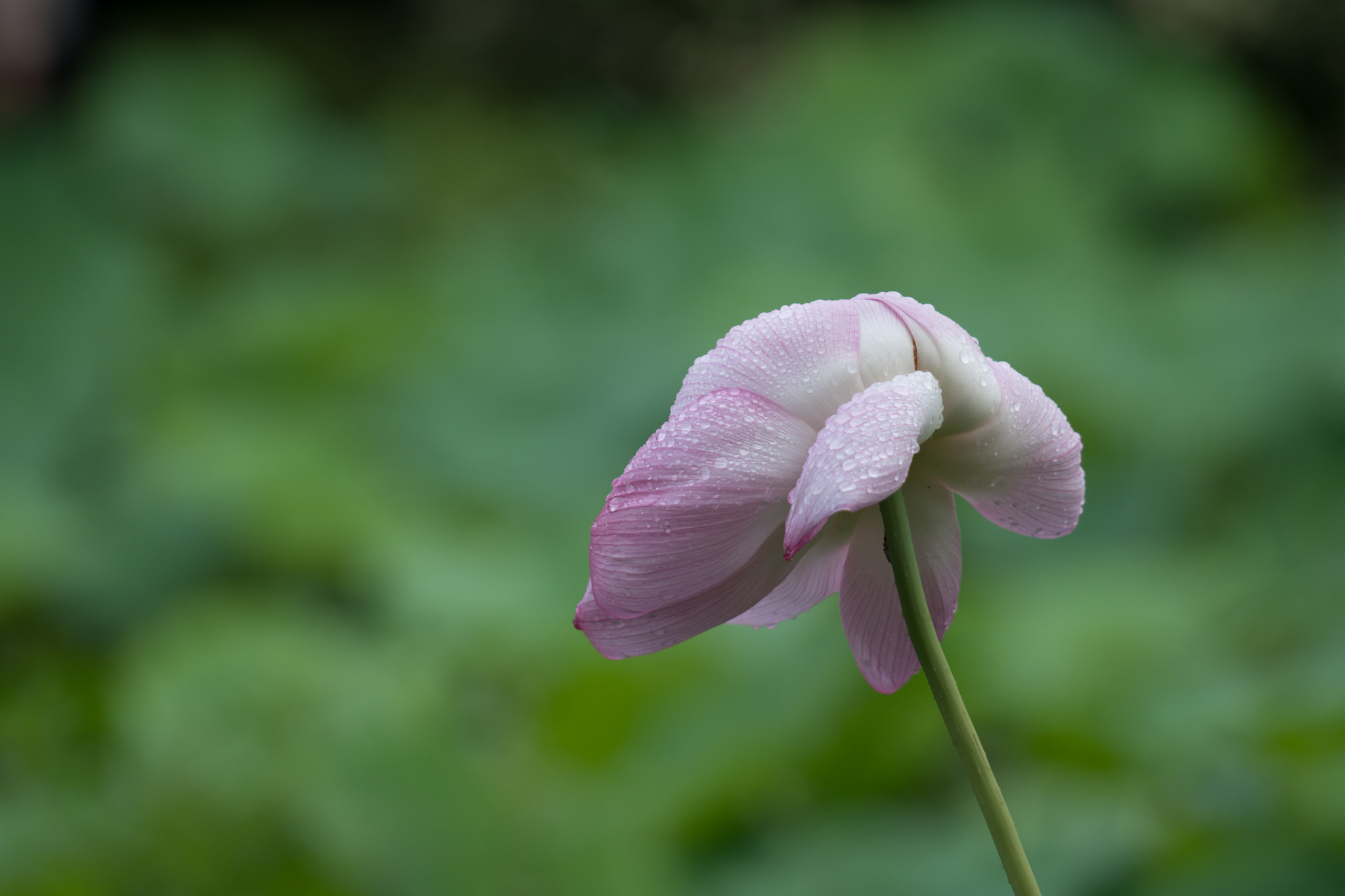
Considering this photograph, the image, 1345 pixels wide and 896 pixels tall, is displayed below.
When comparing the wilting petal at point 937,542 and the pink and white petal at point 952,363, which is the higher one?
the pink and white petal at point 952,363

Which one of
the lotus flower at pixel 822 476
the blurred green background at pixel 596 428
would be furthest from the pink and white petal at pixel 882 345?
the blurred green background at pixel 596 428

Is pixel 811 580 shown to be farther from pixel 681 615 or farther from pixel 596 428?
pixel 596 428

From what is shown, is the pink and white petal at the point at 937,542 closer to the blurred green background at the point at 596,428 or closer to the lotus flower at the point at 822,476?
the lotus flower at the point at 822,476

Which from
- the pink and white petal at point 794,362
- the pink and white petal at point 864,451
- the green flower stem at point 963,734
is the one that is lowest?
the green flower stem at point 963,734

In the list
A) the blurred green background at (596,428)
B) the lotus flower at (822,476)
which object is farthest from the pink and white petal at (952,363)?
the blurred green background at (596,428)

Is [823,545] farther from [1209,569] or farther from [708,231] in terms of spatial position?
[708,231]

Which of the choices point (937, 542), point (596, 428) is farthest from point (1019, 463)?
point (596, 428)

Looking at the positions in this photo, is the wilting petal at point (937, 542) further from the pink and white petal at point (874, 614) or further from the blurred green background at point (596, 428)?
the blurred green background at point (596, 428)

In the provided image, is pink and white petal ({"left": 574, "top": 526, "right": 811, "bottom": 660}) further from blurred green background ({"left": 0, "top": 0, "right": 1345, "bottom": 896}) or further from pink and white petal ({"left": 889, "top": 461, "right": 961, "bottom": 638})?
blurred green background ({"left": 0, "top": 0, "right": 1345, "bottom": 896})

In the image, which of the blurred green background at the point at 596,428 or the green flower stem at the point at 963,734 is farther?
the blurred green background at the point at 596,428
